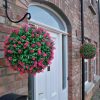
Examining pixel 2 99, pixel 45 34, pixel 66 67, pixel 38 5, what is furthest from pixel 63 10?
pixel 2 99

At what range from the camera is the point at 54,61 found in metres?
5.29

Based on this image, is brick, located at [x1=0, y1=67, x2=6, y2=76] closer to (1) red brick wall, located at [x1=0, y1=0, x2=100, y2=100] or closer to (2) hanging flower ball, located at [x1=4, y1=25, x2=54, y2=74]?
(1) red brick wall, located at [x1=0, y1=0, x2=100, y2=100]

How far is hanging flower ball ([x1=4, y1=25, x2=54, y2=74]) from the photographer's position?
2.38m

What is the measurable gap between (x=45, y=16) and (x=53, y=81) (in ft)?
4.44

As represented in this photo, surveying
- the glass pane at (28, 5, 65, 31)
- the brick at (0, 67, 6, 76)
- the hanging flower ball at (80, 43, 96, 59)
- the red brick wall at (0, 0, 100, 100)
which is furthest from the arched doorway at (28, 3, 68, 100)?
the brick at (0, 67, 6, 76)

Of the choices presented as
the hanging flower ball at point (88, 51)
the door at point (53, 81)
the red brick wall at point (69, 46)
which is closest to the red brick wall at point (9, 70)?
the red brick wall at point (69, 46)

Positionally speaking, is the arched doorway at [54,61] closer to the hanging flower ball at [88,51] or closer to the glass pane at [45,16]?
the glass pane at [45,16]

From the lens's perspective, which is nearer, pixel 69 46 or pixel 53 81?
pixel 53 81

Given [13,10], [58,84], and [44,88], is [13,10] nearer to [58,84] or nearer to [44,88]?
[44,88]

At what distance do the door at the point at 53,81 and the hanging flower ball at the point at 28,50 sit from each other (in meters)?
1.84

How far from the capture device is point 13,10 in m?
3.09

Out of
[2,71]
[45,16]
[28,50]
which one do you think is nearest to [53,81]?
[45,16]

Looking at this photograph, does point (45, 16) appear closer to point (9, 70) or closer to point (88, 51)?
point (9, 70)

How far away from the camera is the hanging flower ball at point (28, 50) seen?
2381 mm
